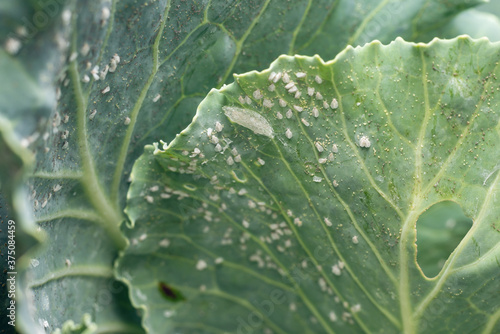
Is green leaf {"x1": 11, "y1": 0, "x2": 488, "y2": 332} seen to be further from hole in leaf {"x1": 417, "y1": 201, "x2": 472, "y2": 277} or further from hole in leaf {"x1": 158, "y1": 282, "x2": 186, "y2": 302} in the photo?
hole in leaf {"x1": 417, "y1": 201, "x2": 472, "y2": 277}

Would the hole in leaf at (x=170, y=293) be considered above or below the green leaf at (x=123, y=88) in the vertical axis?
below

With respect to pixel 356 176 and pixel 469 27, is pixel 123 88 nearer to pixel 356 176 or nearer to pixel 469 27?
pixel 356 176

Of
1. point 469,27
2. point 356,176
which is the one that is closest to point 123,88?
point 356,176

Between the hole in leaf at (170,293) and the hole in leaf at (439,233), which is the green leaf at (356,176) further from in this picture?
the hole in leaf at (439,233)

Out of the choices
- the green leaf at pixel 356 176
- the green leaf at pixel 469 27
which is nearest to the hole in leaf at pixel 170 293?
the green leaf at pixel 356 176

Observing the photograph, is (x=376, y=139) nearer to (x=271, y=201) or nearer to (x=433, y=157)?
(x=433, y=157)

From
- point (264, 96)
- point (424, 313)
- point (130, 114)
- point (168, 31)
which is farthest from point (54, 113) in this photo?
point (424, 313)
